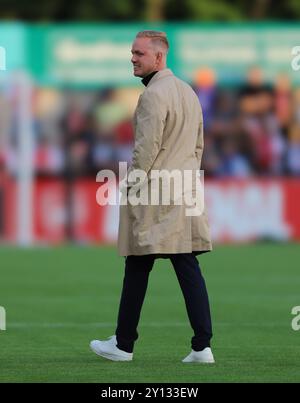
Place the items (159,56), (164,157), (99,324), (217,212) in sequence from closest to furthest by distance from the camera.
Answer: (164,157)
(159,56)
(99,324)
(217,212)

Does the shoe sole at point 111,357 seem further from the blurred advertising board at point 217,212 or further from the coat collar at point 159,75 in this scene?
the blurred advertising board at point 217,212

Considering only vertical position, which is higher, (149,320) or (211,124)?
(211,124)

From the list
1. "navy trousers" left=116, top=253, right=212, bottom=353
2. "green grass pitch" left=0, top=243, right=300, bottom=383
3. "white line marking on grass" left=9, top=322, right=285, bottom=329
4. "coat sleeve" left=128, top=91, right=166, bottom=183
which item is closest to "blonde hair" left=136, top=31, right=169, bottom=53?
"coat sleeve" left=128, top=91, right=166, bottom=183

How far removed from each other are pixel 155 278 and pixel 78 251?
5997mm

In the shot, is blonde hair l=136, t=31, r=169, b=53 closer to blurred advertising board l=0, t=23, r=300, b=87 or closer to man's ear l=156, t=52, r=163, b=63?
man's ear l=156, t=52, r=163, b=63

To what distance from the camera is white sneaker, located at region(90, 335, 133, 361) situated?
970cm

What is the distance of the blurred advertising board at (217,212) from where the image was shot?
26.5 meters

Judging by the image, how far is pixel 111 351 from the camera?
972 cm

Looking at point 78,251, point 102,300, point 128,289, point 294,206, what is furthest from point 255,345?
point 294,206

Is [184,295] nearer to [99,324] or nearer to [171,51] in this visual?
[99,324]

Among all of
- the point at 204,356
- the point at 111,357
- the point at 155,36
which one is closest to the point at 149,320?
the point at 111,357

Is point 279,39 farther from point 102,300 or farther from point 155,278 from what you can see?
point 102,300

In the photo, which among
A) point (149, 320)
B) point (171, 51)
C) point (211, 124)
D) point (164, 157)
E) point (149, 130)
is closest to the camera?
point (149, 130)

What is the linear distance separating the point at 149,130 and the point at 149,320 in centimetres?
383
